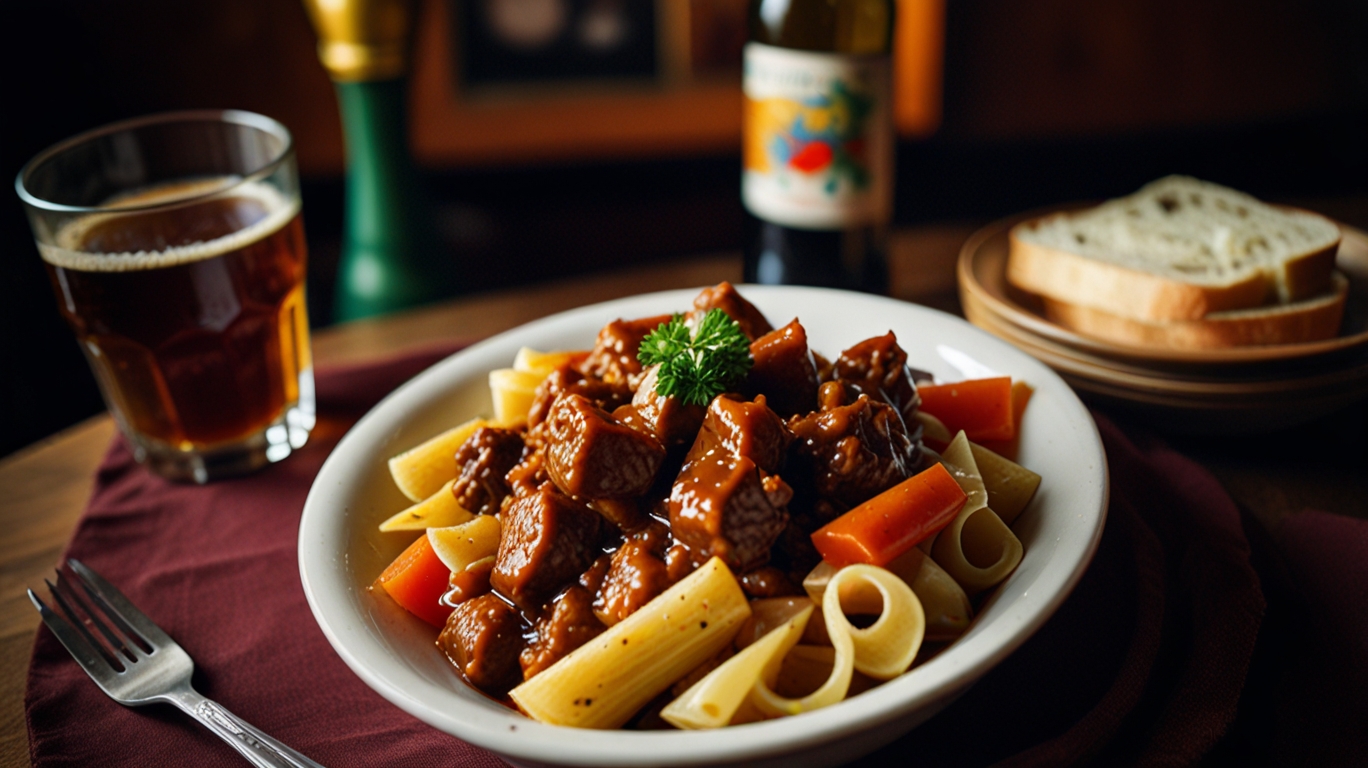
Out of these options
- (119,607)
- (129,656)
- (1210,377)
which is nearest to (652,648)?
(129,656)

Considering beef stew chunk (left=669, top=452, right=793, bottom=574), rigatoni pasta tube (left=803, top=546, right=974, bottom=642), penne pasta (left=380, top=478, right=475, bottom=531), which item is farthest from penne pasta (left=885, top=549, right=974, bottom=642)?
penne pasta (left=380, top=478, right=475, bottom=531)

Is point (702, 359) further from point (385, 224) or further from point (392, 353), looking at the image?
point (385, 224)

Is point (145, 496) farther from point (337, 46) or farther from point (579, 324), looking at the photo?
point (337, 46)

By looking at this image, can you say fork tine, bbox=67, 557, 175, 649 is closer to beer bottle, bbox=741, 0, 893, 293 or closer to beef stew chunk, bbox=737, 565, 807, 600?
beef stew chunk, bbox=737, 565, 807, 600

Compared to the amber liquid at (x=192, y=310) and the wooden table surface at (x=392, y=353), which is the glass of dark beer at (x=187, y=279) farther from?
the wooden table surface at (x=392, y=353)

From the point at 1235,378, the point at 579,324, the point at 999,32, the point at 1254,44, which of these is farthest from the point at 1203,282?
the point at 1254,44

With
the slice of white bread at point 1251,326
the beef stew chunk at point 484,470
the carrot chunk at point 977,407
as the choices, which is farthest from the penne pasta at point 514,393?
the slice of white bread at point 1251,326
